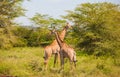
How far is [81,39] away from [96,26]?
1.35m

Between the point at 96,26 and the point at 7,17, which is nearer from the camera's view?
the point at 96,26

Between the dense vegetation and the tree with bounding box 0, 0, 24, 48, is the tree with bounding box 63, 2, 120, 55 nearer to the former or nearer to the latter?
the dense vegetation

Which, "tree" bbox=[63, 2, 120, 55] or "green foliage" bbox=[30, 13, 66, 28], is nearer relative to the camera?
"tree" bbox=[63, 2, 120, 55]

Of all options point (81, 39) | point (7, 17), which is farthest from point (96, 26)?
point (7, 17)

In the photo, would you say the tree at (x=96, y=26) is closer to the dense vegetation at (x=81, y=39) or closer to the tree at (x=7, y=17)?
the dense vegetation at (x=81, y=39)

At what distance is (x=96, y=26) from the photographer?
22.7 m

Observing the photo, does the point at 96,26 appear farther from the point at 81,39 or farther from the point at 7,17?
the point at 7,17

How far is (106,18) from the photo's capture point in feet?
72.1

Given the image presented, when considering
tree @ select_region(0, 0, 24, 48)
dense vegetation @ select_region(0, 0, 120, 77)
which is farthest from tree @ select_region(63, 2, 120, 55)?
tree @ select_region(0, 0, 24, 48)

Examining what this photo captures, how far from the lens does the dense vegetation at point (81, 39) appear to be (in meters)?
13.4

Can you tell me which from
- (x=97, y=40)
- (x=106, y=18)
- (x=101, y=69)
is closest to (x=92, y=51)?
(x=97, y=40)

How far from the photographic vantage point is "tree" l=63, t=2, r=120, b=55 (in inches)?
791

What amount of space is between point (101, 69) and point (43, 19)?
968 inches

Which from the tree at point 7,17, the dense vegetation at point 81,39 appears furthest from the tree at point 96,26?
the tree at point 7,17
